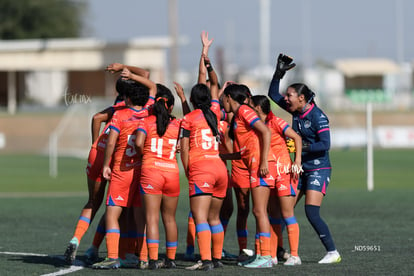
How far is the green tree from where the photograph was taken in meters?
69.2

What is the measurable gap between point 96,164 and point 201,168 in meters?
1.36

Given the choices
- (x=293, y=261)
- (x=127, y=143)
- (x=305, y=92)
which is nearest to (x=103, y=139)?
(x=127, y=143)

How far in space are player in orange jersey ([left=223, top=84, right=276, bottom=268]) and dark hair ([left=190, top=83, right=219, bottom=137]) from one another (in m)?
0.35

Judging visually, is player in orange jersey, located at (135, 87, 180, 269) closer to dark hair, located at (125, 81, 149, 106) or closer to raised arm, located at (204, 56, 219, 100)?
dark hair, located at (125, 81, 149, 106)

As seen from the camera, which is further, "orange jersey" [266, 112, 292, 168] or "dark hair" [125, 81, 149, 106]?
"orange jersey" [266, 112, 292, 168]

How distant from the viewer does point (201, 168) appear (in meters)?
9.18

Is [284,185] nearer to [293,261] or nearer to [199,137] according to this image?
[293,261]

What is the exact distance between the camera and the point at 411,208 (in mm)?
15930

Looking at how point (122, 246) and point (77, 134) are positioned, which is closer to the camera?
point (122, 246)

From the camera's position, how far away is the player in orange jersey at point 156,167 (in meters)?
9.12

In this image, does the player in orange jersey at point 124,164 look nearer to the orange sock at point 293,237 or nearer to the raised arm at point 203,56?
the raised arm at point 203,56

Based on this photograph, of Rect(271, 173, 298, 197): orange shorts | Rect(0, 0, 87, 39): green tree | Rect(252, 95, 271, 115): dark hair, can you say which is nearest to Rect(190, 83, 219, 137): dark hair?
Rect(252, 95, 271, 115): dark hair

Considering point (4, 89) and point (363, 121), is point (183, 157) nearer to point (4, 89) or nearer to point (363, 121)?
point (363, 121)

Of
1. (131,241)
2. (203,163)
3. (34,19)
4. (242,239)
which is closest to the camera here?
(203,163)
